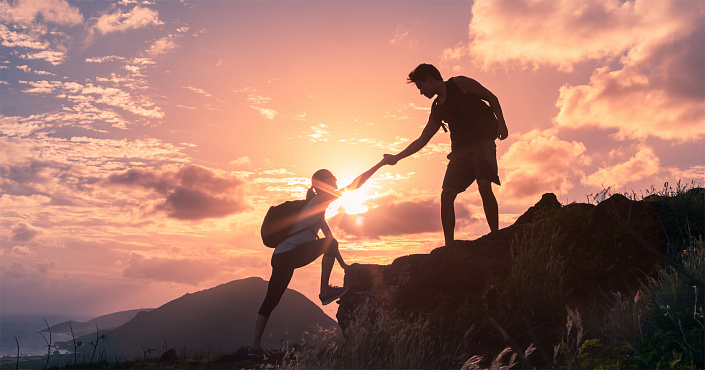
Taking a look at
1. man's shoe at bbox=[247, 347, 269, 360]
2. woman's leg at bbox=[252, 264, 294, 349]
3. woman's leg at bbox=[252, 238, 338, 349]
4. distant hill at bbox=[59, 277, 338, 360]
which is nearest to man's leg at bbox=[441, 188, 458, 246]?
woman's leg at bbox=[252, 238, 338, 349]

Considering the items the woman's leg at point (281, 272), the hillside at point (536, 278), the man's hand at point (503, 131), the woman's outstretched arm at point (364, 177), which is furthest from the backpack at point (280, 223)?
the man's hand at point (503, 131)

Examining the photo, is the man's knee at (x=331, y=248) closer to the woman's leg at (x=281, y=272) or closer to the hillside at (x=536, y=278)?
the woman's leg at (x=281, y=272)

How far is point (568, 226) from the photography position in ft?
25.3

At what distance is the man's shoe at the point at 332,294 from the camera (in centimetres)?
766

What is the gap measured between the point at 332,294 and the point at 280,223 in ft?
4.51

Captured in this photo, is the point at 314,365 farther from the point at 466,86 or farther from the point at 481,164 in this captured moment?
the point at 466,86

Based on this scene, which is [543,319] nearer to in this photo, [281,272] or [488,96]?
[488,96]

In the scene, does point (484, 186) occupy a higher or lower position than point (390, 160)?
lower

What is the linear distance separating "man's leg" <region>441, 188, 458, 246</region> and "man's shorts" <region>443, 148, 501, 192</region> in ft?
0.31

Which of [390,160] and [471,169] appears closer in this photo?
[471,169]

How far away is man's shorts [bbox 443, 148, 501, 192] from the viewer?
7.77 metres

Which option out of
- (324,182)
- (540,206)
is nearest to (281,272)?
(324,182)

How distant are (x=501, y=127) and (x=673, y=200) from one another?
314 centimetres

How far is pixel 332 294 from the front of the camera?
777cm
